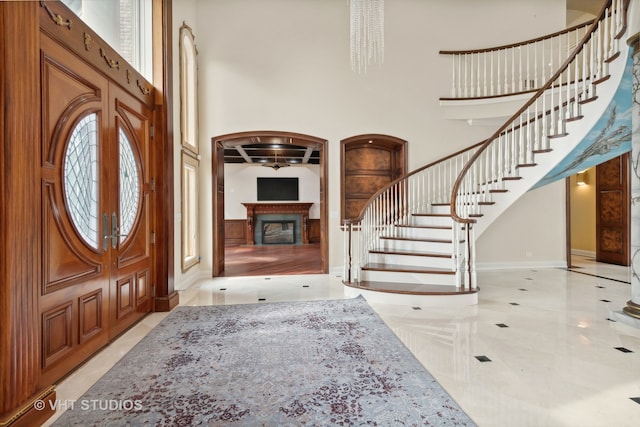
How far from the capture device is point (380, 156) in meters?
6.91

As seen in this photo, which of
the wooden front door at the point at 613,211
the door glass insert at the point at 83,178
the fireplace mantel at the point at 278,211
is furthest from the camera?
the fireplace mantel at the point at 278,211

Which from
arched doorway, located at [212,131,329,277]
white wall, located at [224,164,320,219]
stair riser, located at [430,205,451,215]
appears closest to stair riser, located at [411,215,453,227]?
stair riser, located at [430,205,451,215]

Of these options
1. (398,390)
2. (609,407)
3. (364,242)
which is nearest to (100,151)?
(398,390)

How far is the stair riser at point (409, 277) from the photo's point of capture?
14.4 ft

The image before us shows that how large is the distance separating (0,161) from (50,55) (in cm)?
97

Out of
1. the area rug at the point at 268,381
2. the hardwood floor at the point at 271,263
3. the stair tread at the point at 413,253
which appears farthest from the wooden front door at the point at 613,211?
the area rug at the point at 268,381

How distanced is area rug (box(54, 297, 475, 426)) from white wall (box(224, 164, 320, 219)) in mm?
8177

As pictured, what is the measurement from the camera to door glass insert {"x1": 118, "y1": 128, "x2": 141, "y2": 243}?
316cm

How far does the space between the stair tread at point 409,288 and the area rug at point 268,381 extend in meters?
0.86

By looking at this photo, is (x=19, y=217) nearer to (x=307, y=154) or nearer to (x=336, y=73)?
(x=336, y=73)

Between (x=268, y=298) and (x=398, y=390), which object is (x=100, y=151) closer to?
(x=268, y=298)

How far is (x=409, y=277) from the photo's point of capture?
4.53 m

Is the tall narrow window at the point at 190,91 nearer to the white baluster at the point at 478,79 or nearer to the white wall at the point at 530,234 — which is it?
the white baluster at the point at 478,79

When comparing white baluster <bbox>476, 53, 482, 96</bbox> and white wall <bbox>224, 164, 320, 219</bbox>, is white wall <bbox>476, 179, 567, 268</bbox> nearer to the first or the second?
white baluster <bbox>476, 53, 482, 96</bbox>
